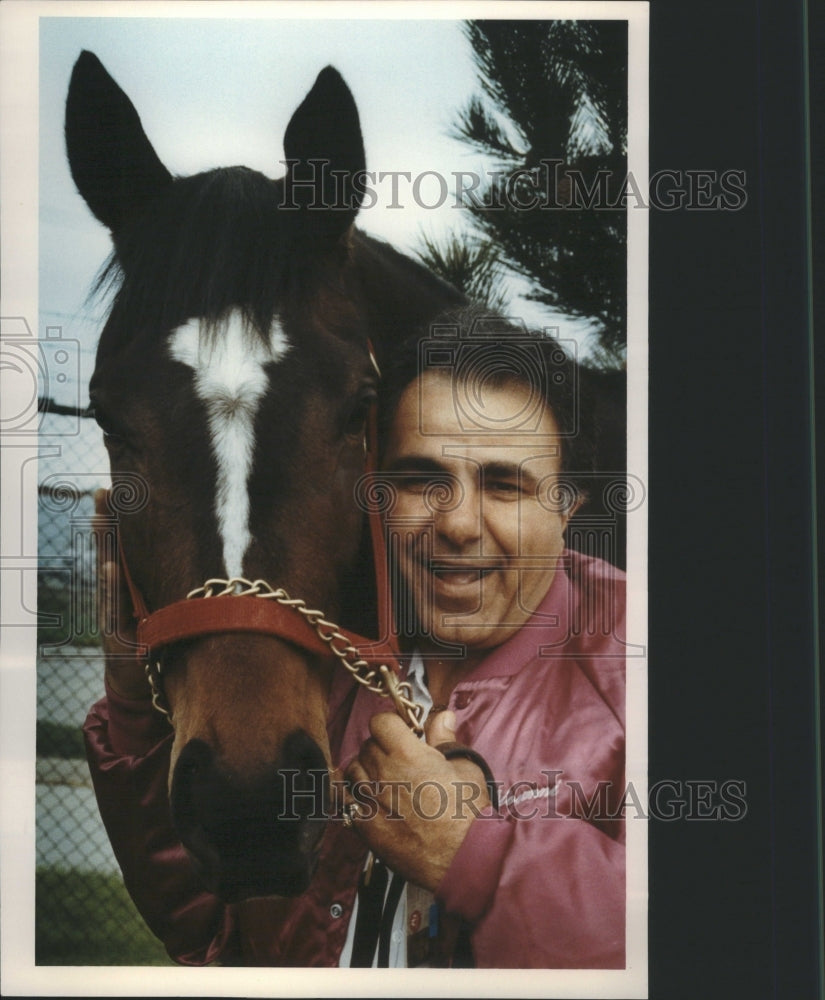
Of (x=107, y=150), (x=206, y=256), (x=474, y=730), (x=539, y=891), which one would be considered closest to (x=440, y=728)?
(x=474, y=730)

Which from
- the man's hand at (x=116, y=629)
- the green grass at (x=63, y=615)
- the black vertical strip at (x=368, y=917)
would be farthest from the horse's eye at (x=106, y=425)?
the black vertical strip at (x=368, y=917)

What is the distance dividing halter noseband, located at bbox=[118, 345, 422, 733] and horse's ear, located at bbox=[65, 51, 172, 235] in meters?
0.60

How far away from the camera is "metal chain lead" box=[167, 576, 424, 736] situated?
6.61 ft

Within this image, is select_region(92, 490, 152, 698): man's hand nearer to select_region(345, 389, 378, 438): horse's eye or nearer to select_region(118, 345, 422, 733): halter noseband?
select_region(118, 345, 422, 733): halter noseband

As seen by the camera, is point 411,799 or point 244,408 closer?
point 244,408

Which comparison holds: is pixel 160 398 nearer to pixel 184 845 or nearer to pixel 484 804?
pixel 184 845

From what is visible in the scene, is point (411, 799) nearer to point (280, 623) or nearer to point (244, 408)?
point (280, 623)

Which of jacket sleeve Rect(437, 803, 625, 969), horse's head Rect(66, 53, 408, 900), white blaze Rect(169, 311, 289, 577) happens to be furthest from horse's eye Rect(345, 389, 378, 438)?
jacket sleeve Rect(437, 803, 625, 969)

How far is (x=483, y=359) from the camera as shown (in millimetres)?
2199

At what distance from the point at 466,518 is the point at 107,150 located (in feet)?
3.55

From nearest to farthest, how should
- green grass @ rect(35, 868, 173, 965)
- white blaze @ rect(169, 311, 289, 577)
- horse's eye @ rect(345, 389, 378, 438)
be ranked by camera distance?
white blaze @ rect(169, 311, 289, 577)
horse's eye @ rect(345, 389, 378, 438)
green grass @ rect(35, 868, 173, 965)
